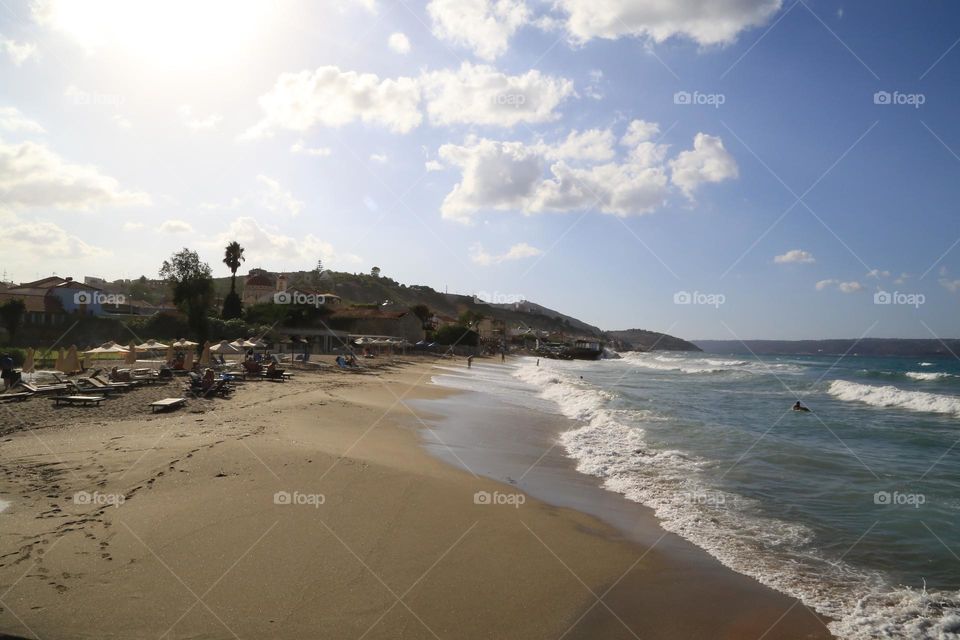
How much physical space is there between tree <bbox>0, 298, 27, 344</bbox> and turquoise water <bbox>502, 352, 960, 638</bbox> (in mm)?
39489

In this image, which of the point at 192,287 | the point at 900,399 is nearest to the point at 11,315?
the point at 192,287

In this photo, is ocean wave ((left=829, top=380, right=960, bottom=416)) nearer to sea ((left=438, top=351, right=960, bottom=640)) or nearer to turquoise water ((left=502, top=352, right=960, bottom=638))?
sea ((left=438, top=351, right=960, bottom=640))

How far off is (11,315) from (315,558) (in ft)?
147

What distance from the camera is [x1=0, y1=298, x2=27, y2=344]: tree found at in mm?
38125

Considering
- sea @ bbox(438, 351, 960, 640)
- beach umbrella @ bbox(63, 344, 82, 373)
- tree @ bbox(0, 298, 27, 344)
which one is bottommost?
sea @ bbox(438, 351, 960, 640)

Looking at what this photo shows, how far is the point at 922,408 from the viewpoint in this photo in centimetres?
2780

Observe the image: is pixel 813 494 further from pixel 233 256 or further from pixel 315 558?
pixel 233 256

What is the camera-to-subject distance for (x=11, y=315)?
1508 inches

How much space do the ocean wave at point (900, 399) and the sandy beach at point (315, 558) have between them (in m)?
27.4

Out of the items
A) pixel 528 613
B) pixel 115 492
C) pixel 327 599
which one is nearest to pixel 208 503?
pixel 115 492

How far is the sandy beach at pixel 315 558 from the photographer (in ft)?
16.4

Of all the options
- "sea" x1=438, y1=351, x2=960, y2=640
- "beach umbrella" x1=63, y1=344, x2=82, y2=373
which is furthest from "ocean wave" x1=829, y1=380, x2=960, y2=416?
"beach umbrella" x1=63, y1=344, x2=82, y2=373

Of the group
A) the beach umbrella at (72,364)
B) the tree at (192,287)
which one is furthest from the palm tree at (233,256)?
the beach umbrella at (72,364)

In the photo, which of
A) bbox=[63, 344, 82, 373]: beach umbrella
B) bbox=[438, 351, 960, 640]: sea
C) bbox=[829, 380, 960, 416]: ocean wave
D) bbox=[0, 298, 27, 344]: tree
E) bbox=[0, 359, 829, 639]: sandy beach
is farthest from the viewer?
bbox=[0, 298, 27, 344]: tree
